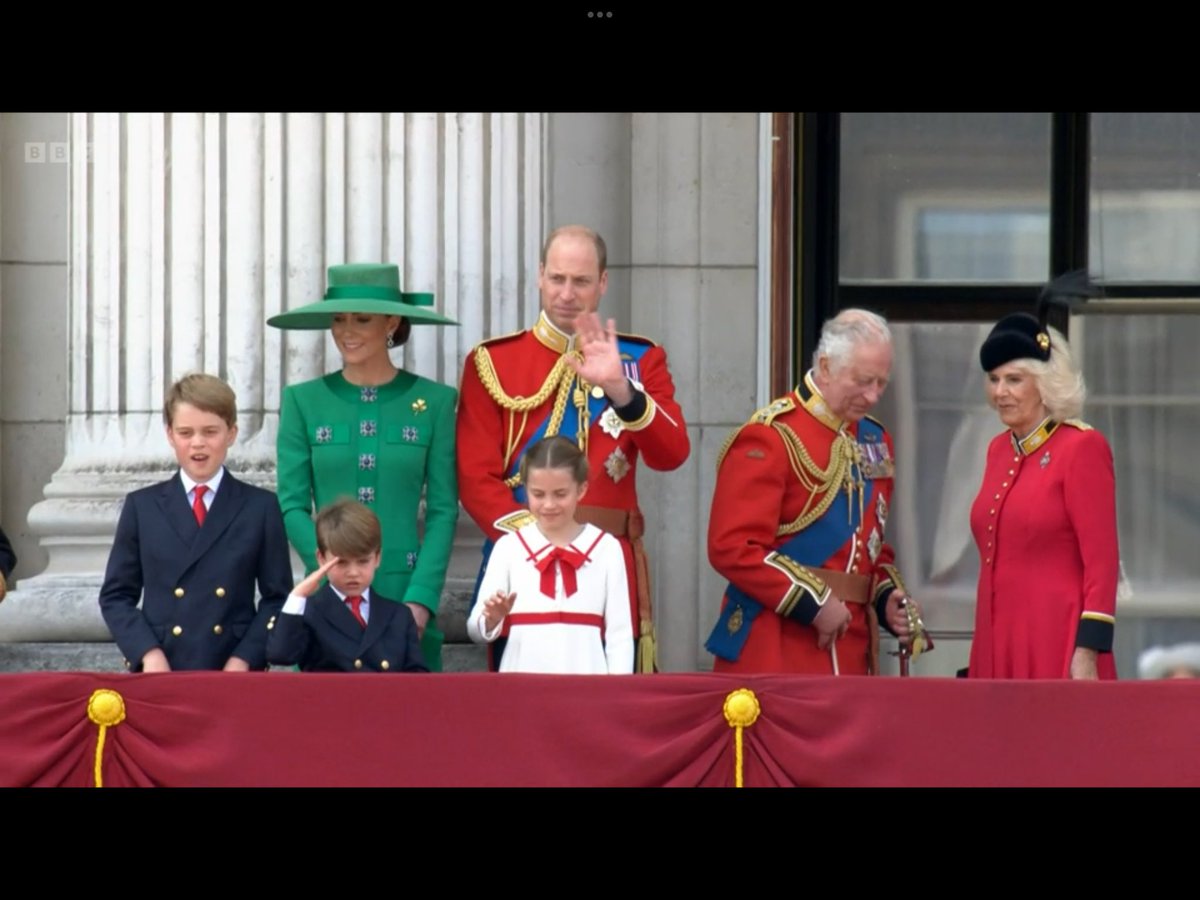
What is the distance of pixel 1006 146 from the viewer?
8.65 metres

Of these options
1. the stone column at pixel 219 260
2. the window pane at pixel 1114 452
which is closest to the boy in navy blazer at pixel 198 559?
the stone column at pixel 219 260

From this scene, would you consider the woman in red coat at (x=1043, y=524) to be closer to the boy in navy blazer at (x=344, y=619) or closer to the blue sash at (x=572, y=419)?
the blue sash at (x=572, y=419)

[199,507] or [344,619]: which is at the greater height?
[199,507]

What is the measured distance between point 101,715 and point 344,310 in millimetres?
1541

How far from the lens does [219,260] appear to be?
7.38 meters

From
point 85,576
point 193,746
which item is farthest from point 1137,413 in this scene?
point 193,746

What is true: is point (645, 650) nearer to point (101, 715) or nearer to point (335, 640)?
point (335, 640)

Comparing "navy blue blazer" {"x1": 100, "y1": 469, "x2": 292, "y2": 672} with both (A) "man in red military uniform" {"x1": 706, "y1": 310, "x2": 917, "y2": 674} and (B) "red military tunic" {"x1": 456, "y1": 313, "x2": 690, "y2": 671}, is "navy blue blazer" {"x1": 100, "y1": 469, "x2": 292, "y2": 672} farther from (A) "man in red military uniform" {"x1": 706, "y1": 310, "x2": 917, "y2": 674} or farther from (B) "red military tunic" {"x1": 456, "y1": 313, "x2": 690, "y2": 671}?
(A) "man in red military uniform" {"x1": 706, "y1": 310, "x2": 917, "y2": 674}

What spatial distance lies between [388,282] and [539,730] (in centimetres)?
173

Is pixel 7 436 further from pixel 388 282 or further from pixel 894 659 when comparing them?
pixel 894 659

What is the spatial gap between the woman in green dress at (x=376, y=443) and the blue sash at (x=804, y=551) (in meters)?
0.76

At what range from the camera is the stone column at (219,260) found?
7.37 meters

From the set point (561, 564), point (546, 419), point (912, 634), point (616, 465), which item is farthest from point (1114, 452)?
point (561, 564)

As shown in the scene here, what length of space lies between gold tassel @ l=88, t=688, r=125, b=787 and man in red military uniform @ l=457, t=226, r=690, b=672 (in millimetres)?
1370
